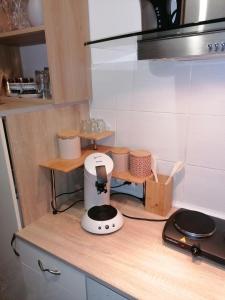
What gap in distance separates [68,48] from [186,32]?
683 mm

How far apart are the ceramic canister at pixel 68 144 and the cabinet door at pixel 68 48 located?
0.16 m

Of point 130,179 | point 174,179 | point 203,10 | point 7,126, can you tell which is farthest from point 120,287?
point 203,10

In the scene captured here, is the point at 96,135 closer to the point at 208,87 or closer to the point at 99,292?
the point at 208,87

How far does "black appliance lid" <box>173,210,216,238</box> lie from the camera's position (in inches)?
36.9

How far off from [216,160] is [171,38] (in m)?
0.63

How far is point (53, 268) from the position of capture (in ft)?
3.26

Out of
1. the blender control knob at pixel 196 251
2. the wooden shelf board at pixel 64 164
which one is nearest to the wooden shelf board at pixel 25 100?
the wooden shelf board at pixel 64 164

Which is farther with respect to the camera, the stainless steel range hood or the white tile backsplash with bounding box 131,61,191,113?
the white tile backsplash with bounding box 131,61,191,113

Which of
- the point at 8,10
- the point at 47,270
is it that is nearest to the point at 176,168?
the point at 47,270

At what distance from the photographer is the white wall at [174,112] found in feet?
3.30

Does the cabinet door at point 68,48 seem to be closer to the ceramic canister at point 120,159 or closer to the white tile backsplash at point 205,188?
the ceramic canister at point 120,159

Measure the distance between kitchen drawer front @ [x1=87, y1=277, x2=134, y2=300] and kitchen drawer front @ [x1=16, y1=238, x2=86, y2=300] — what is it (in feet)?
0.09

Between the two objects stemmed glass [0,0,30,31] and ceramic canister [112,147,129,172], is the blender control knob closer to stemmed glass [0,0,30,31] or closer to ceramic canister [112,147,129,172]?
ceramic canister [112,147,129,172]

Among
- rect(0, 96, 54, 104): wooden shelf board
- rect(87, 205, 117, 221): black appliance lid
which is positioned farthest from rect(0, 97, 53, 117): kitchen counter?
rect(87, 205, 117, 221): black appliance lid
